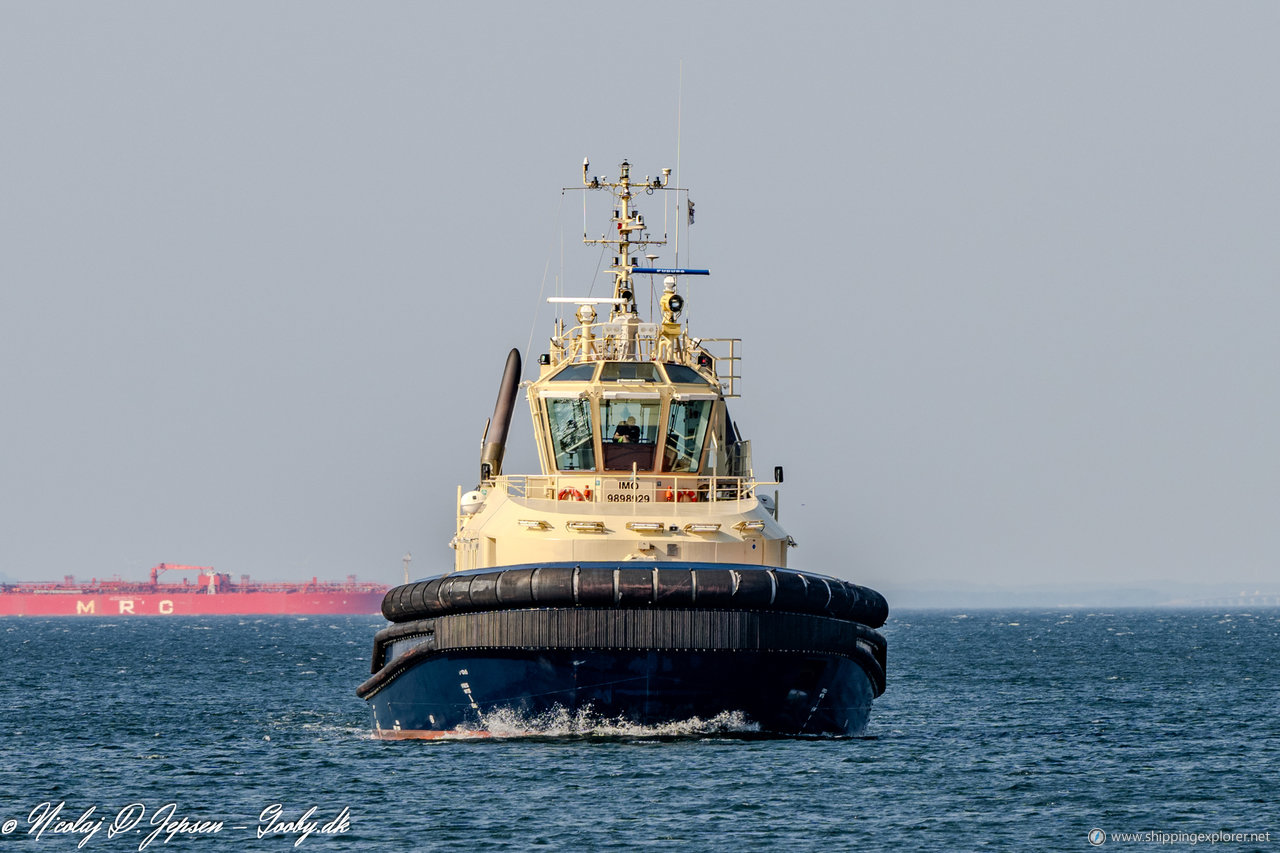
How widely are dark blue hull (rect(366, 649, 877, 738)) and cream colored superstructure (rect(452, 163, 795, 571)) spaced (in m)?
2.01

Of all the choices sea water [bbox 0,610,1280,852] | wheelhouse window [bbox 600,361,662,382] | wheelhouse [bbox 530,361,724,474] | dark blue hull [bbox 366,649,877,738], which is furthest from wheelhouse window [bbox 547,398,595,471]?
sea water [bbox 0,610,1280,852]

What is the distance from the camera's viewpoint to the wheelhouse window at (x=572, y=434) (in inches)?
1168

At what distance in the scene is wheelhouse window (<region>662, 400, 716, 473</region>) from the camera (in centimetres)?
2966

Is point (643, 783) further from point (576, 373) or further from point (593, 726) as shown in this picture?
point (576, 373)

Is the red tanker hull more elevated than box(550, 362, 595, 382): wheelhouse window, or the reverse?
box(550, 362, 595, 382): wheelhouse window

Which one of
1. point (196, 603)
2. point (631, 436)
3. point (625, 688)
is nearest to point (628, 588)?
point (625, 688)

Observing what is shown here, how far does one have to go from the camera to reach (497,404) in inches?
1331

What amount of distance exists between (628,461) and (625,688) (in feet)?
16.7

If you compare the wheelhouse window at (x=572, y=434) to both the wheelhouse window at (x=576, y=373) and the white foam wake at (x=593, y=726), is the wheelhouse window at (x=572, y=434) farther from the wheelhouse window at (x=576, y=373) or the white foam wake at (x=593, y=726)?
the white foam wake at (x=593, y=726)

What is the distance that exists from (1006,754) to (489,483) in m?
10.0

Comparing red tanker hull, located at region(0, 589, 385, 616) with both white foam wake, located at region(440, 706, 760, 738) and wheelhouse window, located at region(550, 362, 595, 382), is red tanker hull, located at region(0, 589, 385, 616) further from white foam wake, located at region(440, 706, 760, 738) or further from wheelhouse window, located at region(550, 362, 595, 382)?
white foam wake, located at region(440, 706, 760, 738)

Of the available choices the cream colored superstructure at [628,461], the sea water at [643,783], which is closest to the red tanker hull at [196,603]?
the sea water at [643,783]

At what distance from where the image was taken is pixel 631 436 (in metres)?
29.6

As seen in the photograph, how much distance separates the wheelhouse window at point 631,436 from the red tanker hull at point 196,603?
164m
